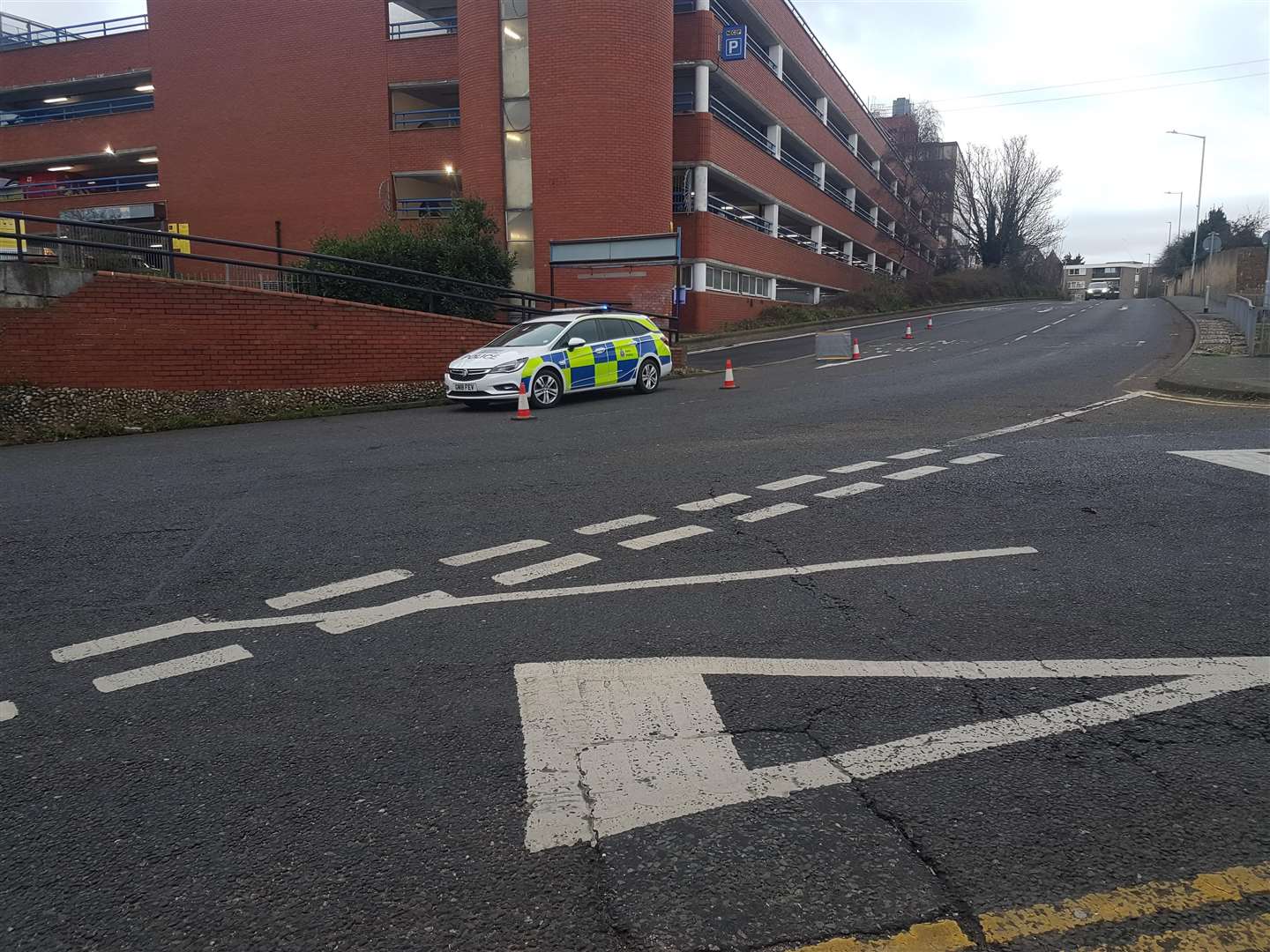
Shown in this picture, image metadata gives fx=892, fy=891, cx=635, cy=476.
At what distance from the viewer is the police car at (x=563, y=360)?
1438 centimetres

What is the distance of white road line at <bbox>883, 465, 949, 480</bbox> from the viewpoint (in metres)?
8.02

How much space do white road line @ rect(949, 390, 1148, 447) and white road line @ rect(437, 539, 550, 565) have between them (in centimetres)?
551

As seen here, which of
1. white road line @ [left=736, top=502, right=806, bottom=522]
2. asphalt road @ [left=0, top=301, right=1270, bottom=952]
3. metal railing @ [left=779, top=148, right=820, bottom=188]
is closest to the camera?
asphalt road @ [left=0, top=301, right=1270, bottom=952]

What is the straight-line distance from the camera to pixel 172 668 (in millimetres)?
3969

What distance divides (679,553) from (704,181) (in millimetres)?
31687

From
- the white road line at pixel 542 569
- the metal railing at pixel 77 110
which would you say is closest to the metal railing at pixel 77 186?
the metal railing at pixel 77 110

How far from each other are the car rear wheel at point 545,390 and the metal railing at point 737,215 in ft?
72.6

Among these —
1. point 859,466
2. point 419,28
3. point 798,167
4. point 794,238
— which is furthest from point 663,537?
point 798,167

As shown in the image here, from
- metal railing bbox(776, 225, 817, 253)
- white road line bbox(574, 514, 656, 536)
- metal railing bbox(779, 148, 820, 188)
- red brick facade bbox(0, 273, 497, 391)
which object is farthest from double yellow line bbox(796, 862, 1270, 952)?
metal railing bbox(779, 148, 820, 188)

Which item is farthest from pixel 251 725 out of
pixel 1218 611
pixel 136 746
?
pixel 1218 611

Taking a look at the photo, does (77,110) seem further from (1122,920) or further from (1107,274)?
(1107,274)

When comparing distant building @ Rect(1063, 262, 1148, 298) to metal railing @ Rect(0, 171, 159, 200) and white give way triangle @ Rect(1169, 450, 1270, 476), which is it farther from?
white give way triangle @ Rect(1169, 450, 1270, 476)

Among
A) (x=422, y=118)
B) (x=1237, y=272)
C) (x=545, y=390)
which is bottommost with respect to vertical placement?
(x=545, y=390)

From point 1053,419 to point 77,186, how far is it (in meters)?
49.2
